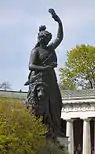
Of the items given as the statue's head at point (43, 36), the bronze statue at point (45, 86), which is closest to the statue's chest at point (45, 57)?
the bronze statue at point (45, 86)

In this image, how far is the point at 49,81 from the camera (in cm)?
2572

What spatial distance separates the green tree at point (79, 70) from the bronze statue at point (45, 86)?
85.9 m

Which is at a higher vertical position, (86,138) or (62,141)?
(62,141)

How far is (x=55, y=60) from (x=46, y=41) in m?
0.98

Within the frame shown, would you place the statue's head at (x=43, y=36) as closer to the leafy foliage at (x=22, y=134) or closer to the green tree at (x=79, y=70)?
the leafy foliage at (x=22, y=134)

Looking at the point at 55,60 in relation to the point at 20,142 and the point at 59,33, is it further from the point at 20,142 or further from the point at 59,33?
the point at 20,142

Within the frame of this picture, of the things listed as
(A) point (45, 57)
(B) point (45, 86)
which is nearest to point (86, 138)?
(A) point (45, 57)

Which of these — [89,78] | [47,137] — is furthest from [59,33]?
[89,78]

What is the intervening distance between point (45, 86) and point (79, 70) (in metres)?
89.1

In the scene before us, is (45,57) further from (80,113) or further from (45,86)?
(80,113)

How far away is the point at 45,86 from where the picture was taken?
2550 cm

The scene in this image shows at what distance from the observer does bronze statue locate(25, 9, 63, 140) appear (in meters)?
25.5

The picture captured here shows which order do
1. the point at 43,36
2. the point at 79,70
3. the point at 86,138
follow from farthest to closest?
the point at 79,70
the point at 86,138
the point at 43,36

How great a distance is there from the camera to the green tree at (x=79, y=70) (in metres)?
113
